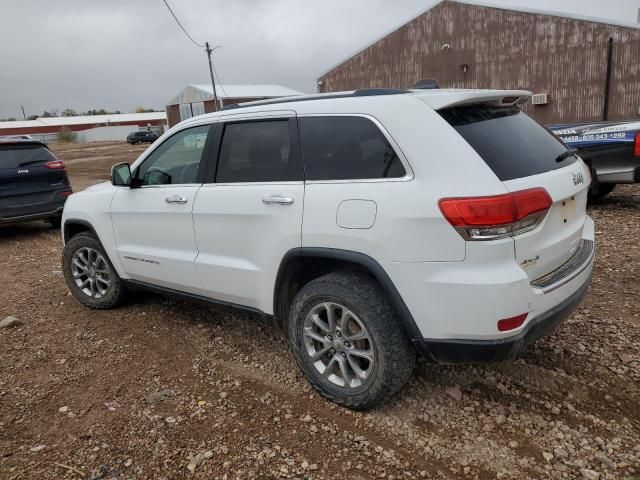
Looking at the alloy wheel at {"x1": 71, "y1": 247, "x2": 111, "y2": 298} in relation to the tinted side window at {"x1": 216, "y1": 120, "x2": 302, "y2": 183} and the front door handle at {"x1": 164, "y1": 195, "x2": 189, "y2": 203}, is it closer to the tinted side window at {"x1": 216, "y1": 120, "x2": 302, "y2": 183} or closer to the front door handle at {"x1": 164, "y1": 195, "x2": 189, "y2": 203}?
the front door handle at {"x1": 164, "y1": 195, "x2": 189, "y2": 203}

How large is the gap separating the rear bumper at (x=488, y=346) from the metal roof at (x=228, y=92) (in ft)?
129

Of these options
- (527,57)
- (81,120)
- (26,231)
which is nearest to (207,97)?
(527,57)

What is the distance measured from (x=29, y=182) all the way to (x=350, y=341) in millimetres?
7136

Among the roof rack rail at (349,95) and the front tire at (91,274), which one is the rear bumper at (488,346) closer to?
the roof rack rail at (349,95)

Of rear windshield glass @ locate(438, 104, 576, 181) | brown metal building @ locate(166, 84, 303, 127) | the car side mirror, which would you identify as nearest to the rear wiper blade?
rear windshield glass @ locate(438, 104, 576, 181)

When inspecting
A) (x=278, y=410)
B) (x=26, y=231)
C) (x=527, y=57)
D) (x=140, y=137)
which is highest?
(x=527, y=57)

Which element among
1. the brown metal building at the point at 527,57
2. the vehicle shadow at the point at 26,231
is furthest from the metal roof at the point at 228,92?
the vehicle shadow at the point at 26,231

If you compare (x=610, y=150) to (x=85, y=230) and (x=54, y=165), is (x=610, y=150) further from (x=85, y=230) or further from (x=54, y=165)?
(x=54, y=165)

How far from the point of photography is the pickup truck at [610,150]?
22.3 feet

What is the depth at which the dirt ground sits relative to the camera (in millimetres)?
2566

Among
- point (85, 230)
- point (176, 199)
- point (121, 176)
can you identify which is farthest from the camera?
point (85, 230)

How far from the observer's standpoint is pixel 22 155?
8.06 m

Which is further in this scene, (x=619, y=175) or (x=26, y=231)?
(x=26, y=231)

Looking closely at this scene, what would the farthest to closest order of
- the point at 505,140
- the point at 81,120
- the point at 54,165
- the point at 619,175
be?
the point at 81,120, the point at 54,165, the point at 619,175, the point at 505,140
